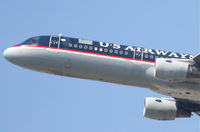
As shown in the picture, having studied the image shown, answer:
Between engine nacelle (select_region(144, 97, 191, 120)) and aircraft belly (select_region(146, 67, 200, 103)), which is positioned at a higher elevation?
aircraft belly (select_region(146, 67, 200, 103))

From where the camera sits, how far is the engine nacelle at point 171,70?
152 feet

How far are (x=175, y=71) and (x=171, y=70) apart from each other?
14.2 inches

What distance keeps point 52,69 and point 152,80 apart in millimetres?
9541

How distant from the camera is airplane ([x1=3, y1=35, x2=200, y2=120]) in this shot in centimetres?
4909

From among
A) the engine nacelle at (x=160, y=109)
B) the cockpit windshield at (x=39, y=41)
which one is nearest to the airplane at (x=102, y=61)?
the cockpit windshield at (x=39, y=41)

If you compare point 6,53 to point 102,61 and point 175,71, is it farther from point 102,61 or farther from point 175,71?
point 175,71

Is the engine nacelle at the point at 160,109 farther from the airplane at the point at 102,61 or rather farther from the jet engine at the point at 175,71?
the jet engine at the point at 175,71

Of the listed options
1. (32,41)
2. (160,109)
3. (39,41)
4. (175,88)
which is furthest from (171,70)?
(32,41)

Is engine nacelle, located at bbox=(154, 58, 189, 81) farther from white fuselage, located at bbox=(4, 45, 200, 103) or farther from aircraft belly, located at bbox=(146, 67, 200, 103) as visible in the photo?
white fuselage, located at bbox=(4, 45, 200, 103)

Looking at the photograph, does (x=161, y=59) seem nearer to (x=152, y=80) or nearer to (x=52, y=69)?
(x=152, y=80)

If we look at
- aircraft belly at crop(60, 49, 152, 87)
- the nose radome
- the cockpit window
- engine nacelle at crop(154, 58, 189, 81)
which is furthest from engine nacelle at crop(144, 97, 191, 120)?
the nose radome

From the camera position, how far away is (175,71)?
4644 centimetres

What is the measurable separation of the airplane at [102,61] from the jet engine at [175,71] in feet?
1.86

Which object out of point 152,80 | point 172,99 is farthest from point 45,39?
point 172,99
